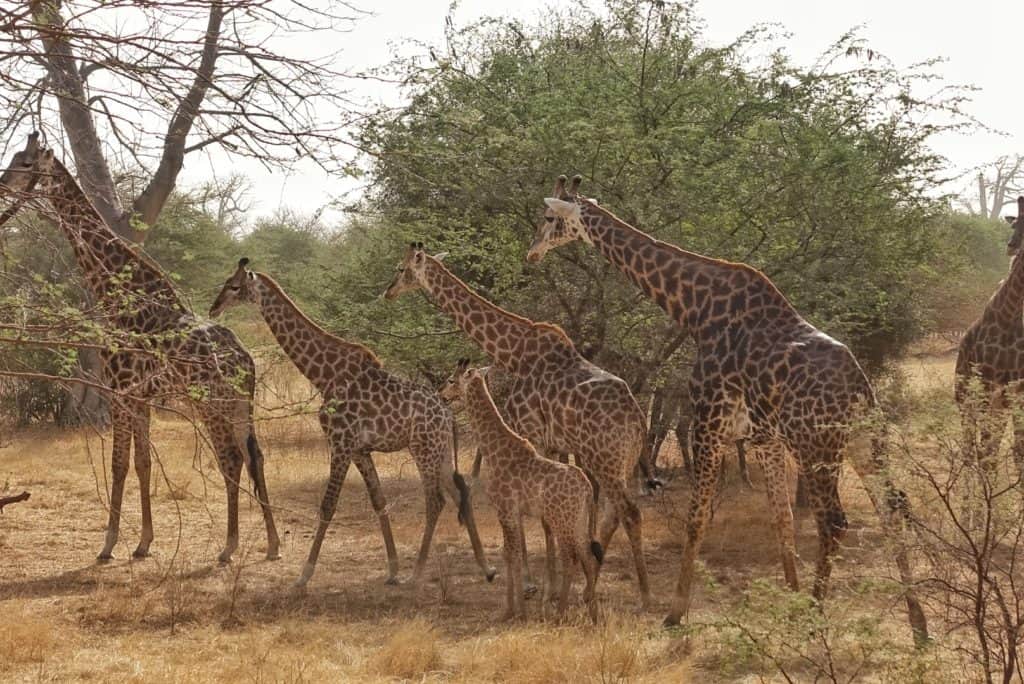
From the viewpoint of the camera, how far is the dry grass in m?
6.72

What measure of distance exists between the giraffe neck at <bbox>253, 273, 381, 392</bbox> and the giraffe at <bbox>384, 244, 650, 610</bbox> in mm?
587

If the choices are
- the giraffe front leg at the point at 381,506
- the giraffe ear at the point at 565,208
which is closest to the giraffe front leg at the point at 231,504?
the giraffe front leg at the point at 381,506

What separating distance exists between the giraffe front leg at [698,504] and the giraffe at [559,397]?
16.4 inches

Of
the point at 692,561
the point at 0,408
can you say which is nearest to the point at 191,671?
the point at 692,561

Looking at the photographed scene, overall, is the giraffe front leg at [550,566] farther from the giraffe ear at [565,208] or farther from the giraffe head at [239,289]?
the giraffe head at [239,289]

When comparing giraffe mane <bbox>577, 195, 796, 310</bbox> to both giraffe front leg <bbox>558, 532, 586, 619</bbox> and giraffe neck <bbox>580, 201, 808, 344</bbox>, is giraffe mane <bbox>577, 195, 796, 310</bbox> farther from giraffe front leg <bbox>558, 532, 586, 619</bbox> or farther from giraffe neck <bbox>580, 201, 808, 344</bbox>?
giraffe front leg <bbox>558, 532, 586, 619</bbox>

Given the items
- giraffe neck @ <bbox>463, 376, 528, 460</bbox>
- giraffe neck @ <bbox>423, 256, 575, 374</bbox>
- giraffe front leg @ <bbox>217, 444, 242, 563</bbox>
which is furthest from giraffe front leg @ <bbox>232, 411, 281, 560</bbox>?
giraffe neck @ <bbox>463, 376, 528, 460</bbox>

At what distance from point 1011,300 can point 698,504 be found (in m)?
3.87

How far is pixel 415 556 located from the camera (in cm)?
1041

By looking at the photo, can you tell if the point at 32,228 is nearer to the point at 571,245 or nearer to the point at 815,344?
the point at 815,344

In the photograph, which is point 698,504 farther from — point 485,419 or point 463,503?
point 463,503

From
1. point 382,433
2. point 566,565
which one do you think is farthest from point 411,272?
point 566,565

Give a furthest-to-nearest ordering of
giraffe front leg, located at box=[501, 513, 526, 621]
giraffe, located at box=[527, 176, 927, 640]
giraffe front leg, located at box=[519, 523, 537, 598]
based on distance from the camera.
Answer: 1. giraffe front leg, located at box=[519, 523, 537, 598]
2. giraffe front leg, located at box=[501, 513, 526, 621]
3. giraffe, located at box=[527, 176, 927, 640]

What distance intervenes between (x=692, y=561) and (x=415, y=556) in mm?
3312
